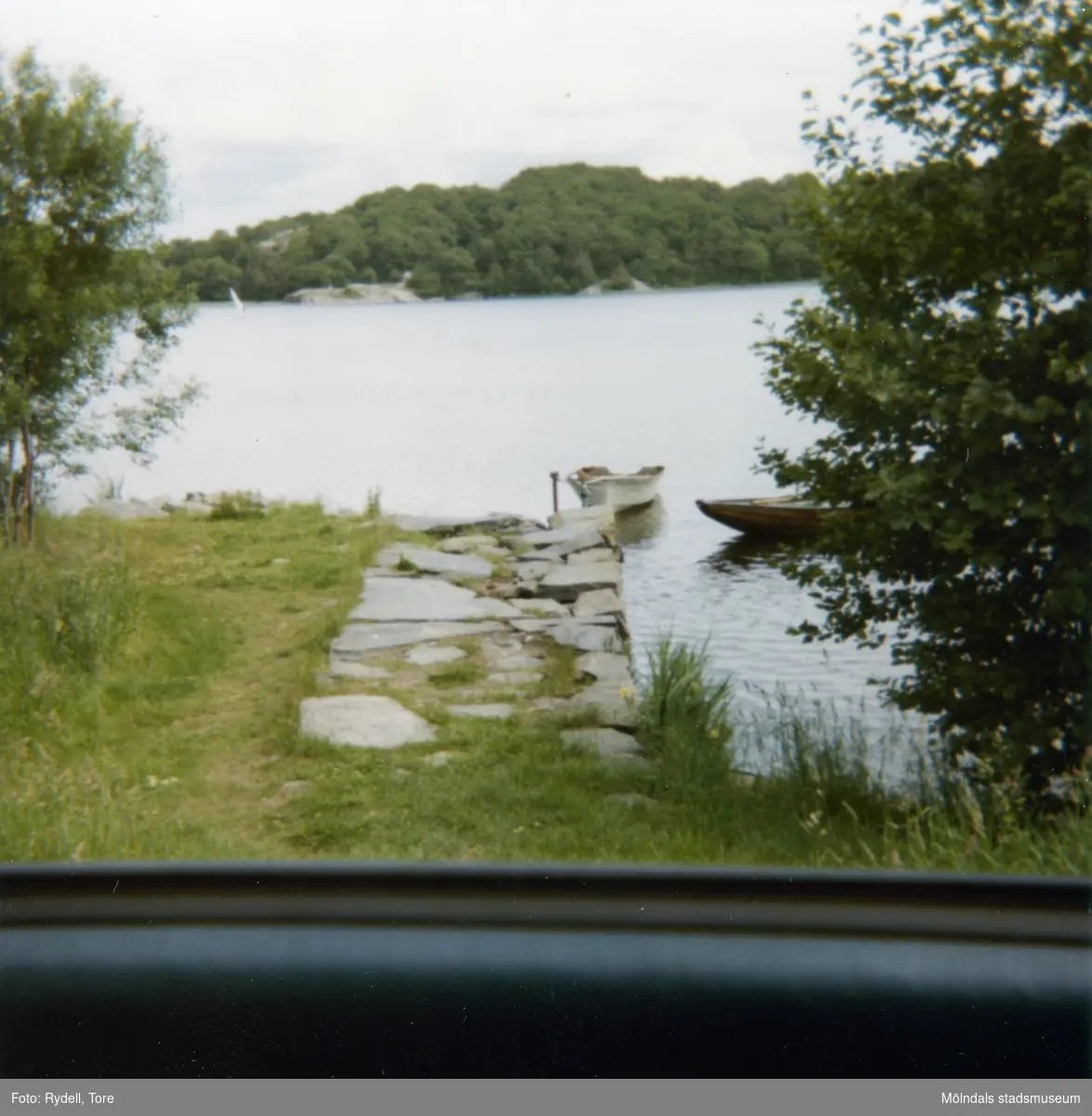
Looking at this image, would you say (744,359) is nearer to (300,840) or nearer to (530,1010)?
(300,840)

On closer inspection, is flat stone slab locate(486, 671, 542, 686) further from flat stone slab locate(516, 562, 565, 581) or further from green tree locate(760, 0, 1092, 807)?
flat stone slab locate(516, 562, 565, 581)

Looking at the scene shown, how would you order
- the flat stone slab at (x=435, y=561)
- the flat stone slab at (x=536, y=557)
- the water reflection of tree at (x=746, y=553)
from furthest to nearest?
the flat stone slab at (x=536, y=557)
the flat stone slab at (x=435, y=561)
the water reflection of tree at (x=746, y=553)

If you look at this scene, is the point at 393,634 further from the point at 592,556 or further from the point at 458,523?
the point at 458,523

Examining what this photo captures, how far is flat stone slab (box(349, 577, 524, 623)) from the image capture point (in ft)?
13.4

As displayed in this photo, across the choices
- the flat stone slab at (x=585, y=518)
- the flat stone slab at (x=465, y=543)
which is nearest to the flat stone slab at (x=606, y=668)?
the flat stone slab at (x=465, y=543)

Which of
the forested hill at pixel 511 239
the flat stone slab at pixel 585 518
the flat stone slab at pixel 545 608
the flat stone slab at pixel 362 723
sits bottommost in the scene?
the flat stone slab at pixel 585 518

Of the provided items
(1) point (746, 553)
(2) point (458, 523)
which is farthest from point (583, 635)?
(2) point (458, 523)

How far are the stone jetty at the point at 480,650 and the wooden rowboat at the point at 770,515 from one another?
583 mm

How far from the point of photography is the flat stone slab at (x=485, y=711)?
3.15 metres

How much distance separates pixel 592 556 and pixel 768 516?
38.3 inches

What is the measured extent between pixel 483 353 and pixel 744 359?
863 millimetres

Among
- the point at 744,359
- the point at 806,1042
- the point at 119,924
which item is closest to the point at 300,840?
the point at 119,924

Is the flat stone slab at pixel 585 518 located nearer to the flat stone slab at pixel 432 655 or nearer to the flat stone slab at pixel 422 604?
the flat stone slab at pixel 422 604

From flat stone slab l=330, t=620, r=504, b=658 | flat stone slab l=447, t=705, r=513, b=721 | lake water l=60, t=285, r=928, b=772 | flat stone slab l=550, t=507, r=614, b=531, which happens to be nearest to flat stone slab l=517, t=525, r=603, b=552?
lake water l=60, t=285, r=928, b=772
